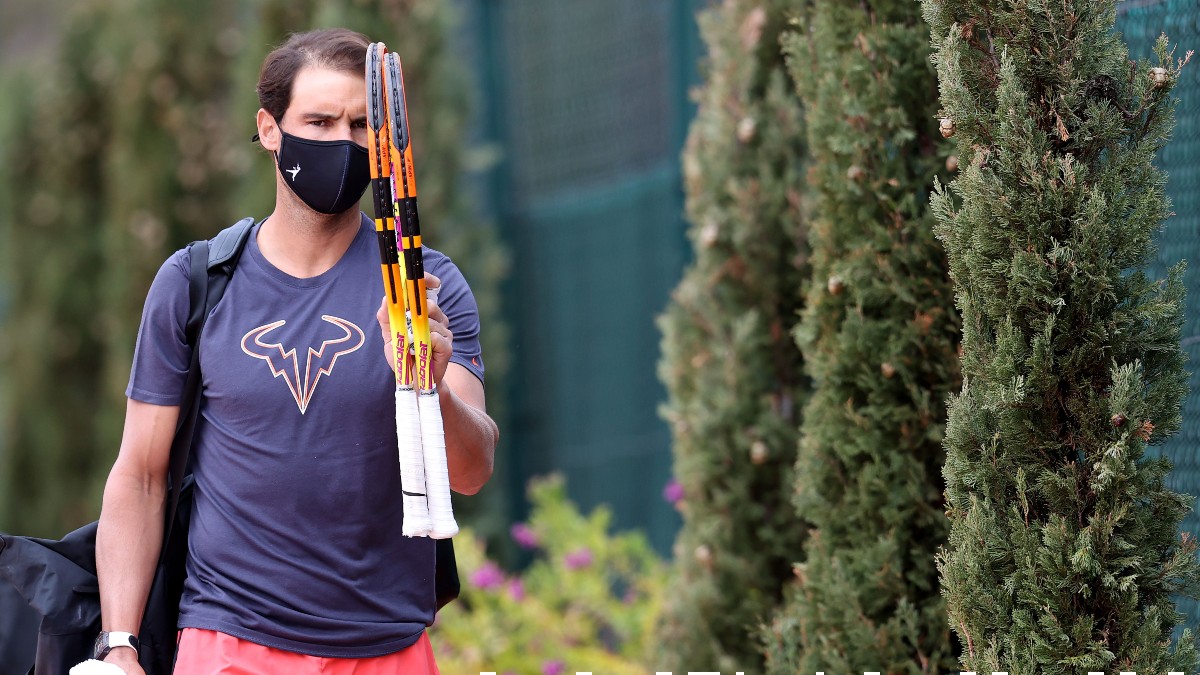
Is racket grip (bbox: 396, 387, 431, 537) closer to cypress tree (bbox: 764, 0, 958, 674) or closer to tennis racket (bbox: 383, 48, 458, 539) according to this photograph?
tennis racket (bbox: 383, 48, 458, 539)

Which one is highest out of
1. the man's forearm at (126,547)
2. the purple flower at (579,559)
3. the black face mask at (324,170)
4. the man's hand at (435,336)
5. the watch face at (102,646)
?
the black face mask at (324,170)

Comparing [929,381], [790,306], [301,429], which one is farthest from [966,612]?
[790,306]

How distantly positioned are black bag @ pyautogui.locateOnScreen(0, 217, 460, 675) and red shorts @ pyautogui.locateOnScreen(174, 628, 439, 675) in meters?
0.11

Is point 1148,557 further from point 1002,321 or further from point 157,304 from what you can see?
point 157,304

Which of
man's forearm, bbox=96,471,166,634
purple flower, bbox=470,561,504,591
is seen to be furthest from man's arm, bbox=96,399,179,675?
purple flower, bbox=470,561,504,591

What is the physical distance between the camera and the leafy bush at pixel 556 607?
6.20 meters

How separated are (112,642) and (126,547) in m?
0.20

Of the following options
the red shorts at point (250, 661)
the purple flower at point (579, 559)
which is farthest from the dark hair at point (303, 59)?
the purple flower at point (579, 559)

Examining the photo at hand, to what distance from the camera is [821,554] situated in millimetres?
4133

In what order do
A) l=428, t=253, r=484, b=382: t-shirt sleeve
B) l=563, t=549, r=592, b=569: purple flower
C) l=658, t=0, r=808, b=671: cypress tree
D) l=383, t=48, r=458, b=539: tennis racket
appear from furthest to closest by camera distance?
l=563, t=549, r=592, b=569: purple flower → l=658, t=0, r=808, b=671: cypress tree → l=428, t=253, r=484, b=382: t-shirt sleeve → l=383, t=48, r=458, b=539: tennis racket

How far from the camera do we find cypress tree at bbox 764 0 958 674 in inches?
155

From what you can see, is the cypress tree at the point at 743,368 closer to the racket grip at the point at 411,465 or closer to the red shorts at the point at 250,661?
the red shorts at the point at 250,661

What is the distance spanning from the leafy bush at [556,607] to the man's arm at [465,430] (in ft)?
9.75

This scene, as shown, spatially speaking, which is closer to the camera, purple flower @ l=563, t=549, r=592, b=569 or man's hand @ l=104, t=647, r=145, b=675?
man's hand @ l=104, t=647, r=145, b=675
